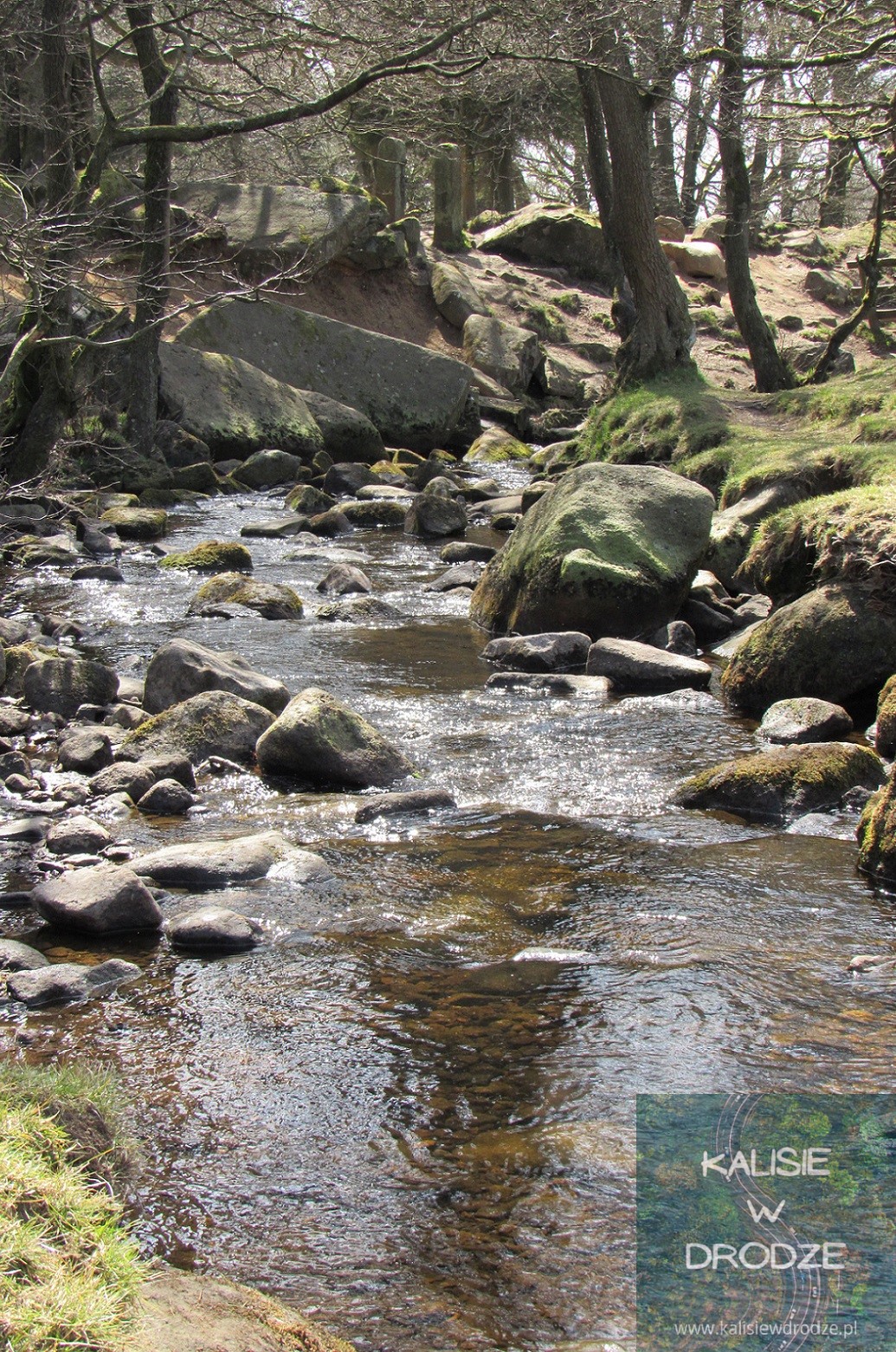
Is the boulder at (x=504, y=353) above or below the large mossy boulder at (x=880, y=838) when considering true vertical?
above

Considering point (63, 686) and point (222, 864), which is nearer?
point (222, 864)

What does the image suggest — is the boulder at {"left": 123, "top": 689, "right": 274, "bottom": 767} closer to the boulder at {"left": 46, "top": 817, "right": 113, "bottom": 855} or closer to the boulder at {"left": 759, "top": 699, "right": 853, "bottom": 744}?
the boulder at {"left": 46, "top": 817, "right": 113, "bottom": 855}

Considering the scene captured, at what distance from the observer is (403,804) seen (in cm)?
580

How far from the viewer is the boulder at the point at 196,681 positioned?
285 inches

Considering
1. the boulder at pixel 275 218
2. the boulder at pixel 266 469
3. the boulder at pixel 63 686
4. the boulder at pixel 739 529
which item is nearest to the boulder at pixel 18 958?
the boulder at pixel 63 686

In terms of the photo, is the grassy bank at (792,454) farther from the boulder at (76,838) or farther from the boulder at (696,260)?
the boulder at (696,260)

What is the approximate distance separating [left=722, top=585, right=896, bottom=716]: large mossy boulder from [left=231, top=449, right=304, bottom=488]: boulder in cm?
1060

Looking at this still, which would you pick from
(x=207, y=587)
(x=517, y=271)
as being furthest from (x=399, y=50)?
(x=517, y=271)

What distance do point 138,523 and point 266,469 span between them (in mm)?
3761

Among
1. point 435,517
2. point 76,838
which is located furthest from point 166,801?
point 435,517

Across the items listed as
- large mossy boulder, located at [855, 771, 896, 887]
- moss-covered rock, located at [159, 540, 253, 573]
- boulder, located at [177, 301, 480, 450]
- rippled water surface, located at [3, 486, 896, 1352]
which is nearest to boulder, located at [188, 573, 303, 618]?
moss-covered rock, located at [159, 540, 253, 573]

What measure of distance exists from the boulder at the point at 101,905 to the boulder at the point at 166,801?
1.30 metres

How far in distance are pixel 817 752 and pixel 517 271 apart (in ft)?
82.1

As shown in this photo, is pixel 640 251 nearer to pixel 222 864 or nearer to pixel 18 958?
pixel 222 864
